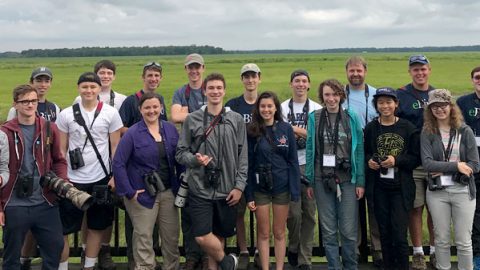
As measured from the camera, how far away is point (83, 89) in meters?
5.58

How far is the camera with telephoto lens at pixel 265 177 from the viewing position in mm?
5402

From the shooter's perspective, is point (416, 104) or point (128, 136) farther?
point (416, 104)

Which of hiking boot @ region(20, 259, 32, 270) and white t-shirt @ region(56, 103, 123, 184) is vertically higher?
white t-shirt @ region(56, 103, 123, 184)

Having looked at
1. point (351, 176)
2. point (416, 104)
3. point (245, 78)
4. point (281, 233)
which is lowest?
point (281, 233)

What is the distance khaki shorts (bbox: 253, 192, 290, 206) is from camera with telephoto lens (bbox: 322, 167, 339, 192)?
46 centimetres

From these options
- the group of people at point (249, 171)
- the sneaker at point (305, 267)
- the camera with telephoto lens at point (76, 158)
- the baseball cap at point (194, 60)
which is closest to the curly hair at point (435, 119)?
the group of people at point (249, 171)

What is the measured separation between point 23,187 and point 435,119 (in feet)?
15.5

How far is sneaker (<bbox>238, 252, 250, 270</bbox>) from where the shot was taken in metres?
6.10

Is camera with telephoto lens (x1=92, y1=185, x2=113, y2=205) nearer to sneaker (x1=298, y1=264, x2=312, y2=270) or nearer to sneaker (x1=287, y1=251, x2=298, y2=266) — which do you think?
sneaker (x1=287, y1=251, x2=298, y2=266)

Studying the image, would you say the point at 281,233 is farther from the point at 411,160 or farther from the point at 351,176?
the point at 411,160

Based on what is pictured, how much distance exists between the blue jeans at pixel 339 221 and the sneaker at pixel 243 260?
3.71 feet

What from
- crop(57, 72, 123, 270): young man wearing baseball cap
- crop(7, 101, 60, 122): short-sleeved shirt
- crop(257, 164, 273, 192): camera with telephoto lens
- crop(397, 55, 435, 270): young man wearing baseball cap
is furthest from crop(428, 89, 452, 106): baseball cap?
crop(7, 101, 60, 122): short-sleeved shirt

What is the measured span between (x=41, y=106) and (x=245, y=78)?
2721mm

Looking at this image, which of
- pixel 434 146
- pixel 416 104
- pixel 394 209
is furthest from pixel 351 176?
pixel 416 104
